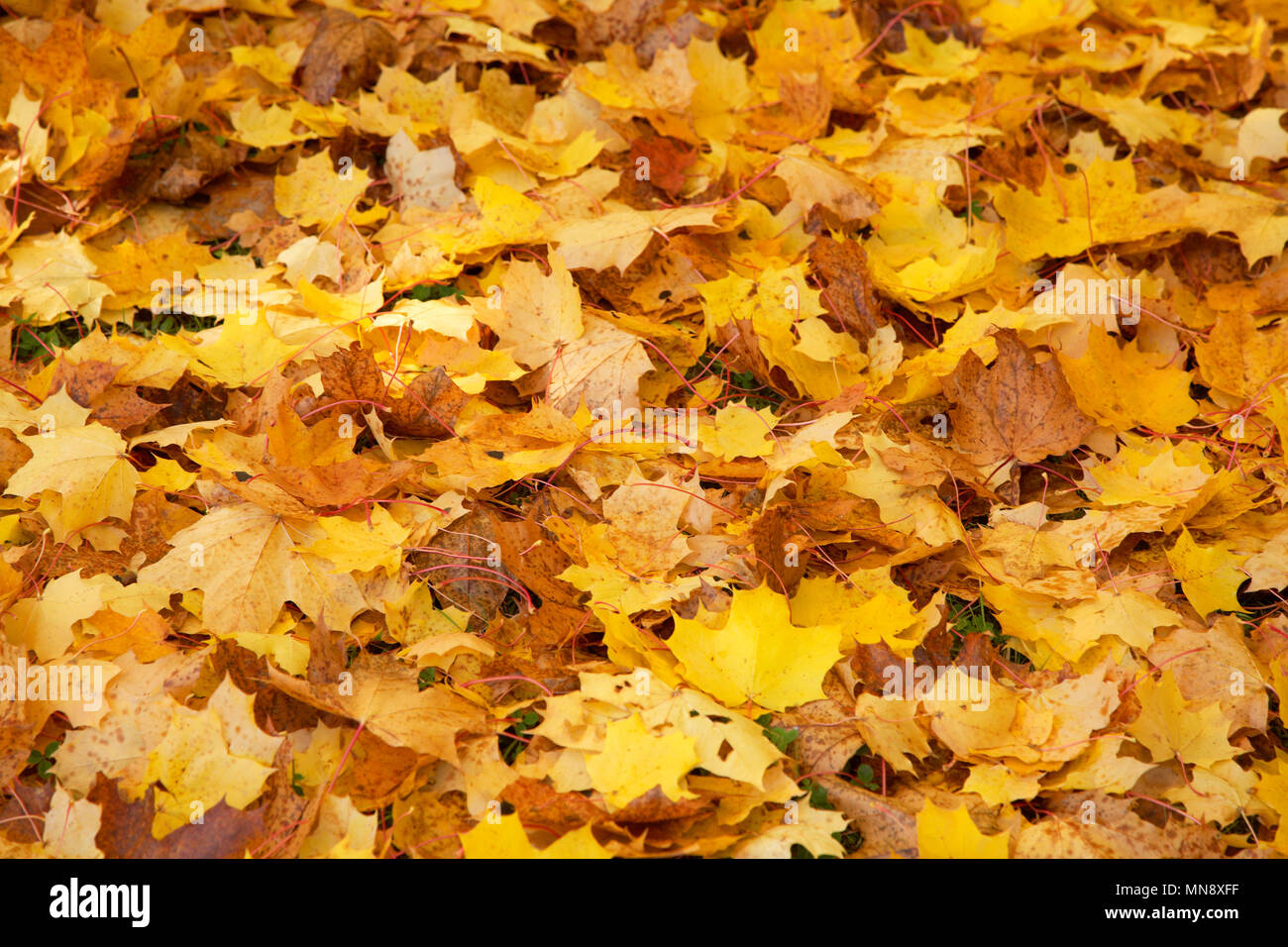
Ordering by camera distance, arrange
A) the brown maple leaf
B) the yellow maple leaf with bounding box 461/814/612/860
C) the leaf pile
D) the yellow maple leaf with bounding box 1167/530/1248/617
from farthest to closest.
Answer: the brown maple leaf → the yellow maple leaf with bounding box 1167/530/1248/617 → the leaf pile → the yellow maple leaf with bounding box 461/814/612/860

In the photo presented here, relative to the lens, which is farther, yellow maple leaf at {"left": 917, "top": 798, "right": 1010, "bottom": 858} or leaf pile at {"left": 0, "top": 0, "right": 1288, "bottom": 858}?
leaf pile at {"left": 0, "top": 0, "right": 1288, "bottom": 858}

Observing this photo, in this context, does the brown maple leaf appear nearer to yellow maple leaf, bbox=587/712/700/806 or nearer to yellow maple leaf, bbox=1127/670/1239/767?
yellow maple leaf, bbox=1127/670/1239/767

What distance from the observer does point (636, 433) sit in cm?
225

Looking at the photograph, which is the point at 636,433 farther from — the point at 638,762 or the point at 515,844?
the point at 515,844

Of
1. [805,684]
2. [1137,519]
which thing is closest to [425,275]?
[805,684]

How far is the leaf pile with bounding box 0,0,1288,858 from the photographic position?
1.67m

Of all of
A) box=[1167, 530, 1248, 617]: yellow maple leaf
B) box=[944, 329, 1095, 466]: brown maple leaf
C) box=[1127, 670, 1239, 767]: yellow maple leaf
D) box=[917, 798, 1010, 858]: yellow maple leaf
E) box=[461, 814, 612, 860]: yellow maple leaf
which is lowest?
box=[461, 814, 612, 860]: yellow maple leaf

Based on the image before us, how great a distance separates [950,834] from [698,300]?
1.47 meters

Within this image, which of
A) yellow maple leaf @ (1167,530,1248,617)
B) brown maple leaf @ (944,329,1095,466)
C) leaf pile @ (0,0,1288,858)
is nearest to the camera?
leaf pile @ (0,0,1288,858)

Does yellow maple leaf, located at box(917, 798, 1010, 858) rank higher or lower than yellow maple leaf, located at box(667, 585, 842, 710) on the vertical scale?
lower

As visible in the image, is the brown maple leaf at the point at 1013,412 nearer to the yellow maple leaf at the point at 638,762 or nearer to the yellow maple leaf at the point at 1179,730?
the yellow maple leaf at the point at 1179,730

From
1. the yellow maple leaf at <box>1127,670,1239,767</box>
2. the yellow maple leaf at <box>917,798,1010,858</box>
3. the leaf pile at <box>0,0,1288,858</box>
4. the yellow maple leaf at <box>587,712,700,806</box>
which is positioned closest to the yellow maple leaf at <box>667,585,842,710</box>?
the leaf pile at <box>0,0,1288,858</box>

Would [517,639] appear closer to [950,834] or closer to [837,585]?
[837,585]

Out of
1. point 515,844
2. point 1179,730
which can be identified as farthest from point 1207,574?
point 515,844
